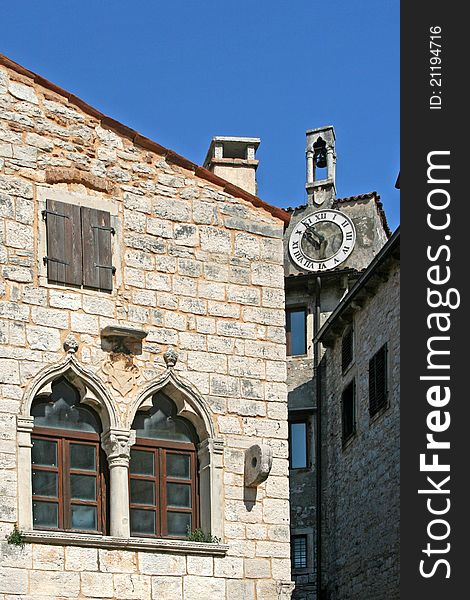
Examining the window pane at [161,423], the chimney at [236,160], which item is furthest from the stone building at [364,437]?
the window pane at [161,423]

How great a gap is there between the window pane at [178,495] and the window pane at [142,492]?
7.5 inches

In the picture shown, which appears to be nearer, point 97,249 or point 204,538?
point 204,538

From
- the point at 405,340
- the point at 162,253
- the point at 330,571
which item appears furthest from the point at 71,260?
the point at 330,571

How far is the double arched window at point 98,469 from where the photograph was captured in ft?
44.3

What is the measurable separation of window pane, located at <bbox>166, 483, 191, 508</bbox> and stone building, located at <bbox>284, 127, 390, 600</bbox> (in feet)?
33.6

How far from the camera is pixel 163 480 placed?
46.4ft

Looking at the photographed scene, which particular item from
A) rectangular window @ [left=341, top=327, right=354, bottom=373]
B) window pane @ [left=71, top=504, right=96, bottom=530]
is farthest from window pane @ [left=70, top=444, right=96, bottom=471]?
rectangular window @ [left=341, top=327, right=354, bottom=373]

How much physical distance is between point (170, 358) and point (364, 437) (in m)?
8.20

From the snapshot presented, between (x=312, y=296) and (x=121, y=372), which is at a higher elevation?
(x=312, y=296)

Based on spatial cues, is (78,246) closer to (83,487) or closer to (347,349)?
(83,487)

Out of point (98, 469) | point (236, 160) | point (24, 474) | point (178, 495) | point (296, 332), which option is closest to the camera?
point (24, 474)

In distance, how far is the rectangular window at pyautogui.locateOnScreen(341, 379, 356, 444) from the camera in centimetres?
2270

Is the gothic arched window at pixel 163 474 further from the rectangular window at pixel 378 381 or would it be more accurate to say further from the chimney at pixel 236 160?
the rectangular window at pixel 378 381

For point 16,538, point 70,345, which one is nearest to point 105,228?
point 70,345
